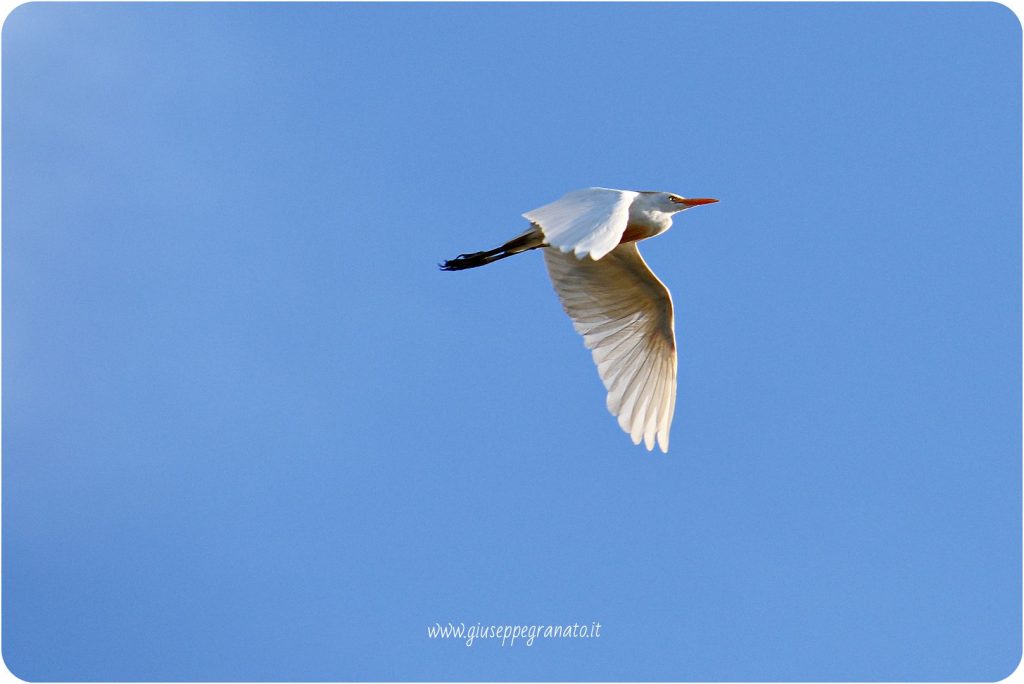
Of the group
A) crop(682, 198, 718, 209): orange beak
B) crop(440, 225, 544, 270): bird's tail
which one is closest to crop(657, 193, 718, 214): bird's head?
crop(682, 198, 718, 209): orange beak

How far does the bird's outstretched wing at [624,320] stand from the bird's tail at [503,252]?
284 mm

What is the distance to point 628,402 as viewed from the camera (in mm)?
7355

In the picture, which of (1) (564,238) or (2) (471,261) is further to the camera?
(2) (471,261)

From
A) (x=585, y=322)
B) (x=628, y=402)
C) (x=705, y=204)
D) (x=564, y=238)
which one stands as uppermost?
(x=705, y=204)

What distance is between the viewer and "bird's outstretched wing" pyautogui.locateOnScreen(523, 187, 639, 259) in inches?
196

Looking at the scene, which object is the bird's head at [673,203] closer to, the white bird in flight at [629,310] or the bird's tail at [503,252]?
the white bird in flight at [629,310]

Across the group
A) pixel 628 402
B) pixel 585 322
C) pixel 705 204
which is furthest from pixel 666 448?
pixel 705 204

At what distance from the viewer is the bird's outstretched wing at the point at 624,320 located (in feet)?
24.3

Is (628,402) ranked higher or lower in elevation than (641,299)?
lower

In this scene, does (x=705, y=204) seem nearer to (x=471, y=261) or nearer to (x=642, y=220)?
(x=642, y=220)

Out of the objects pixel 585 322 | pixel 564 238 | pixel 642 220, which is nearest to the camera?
pixel 564 238

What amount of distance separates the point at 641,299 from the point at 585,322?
0.40 metres

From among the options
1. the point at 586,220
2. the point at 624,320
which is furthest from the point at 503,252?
the point at 586,220

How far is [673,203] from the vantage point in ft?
24.1
